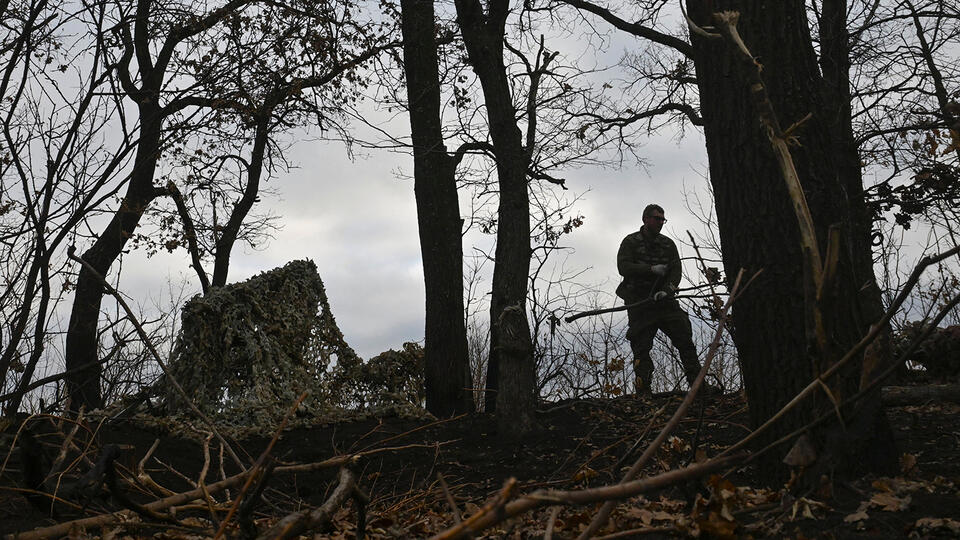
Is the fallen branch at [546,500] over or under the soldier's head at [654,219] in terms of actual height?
under

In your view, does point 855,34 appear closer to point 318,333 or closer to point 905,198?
point 905,198

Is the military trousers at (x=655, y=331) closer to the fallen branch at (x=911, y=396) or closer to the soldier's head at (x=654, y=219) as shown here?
the soldier's head at (x=654, y=219)

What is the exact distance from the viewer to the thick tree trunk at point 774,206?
3.77 m

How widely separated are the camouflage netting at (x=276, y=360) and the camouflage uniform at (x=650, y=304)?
8.12ft

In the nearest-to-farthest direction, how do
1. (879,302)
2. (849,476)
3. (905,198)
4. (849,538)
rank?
(849,538)
(849,476)
(879,302)
(905,198)

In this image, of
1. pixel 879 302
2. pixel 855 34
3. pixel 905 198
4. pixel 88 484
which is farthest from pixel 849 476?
pixel 855 34

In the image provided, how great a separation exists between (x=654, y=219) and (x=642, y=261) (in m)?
0.47

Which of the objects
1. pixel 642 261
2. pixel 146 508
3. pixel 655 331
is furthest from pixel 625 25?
pixel 146 508

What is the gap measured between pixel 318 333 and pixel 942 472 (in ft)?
20.7

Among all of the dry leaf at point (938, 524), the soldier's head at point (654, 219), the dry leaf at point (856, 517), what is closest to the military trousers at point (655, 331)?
the soldier's head at point (654, 219)

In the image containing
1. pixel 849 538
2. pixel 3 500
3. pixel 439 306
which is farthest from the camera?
pixel 439 306

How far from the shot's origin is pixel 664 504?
11.6 ft

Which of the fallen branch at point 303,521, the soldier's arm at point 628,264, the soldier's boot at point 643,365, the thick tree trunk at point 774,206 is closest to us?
the fallen branch at point 303,521

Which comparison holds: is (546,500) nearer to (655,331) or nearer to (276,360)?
(276,360)
